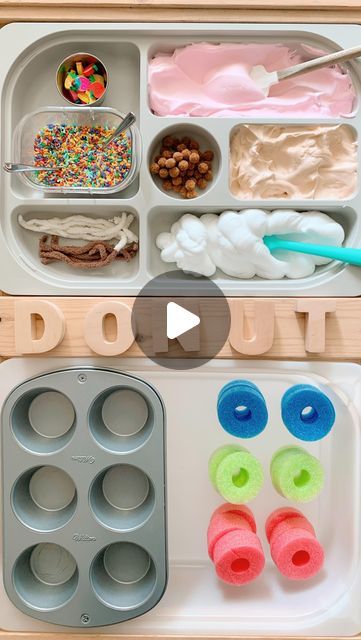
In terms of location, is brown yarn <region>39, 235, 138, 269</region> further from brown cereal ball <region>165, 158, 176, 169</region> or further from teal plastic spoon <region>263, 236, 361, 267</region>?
teal plastic spoon <region>263, 236, 361, 267</region>

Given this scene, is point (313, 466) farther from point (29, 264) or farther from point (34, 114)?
point (34, 114)

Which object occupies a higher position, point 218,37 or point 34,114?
point 218,37

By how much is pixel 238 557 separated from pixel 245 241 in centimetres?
57

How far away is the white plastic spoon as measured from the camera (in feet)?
3.11

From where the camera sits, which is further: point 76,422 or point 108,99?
point 108,99

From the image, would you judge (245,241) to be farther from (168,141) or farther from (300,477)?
(300,477)

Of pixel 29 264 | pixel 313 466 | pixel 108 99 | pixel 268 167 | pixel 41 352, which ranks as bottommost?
pixel 313 466

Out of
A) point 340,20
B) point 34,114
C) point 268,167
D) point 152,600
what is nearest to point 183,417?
point 152,600

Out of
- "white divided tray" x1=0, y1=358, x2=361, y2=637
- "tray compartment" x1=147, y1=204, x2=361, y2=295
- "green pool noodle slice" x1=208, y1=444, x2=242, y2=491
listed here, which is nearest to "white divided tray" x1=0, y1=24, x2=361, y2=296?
"tray compartment" x1=147, y1=204, x2=361, y2=295

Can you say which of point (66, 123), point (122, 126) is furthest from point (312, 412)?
point (66, 123)

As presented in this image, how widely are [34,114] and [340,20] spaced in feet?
2.06

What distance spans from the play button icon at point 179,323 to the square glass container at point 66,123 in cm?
22

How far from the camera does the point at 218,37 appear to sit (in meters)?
1.03

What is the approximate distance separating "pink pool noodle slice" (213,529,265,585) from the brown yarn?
0.57 metres
